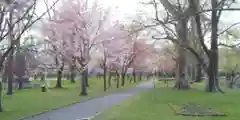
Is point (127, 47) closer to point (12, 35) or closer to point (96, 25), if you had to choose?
point (96, 25)

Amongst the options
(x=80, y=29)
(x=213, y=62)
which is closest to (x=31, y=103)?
(x=80, y=29)

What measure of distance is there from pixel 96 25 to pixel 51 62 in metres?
20.5

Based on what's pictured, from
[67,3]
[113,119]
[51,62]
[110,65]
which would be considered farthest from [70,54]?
[113,119]

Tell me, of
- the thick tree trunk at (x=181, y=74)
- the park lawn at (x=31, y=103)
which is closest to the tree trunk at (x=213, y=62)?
the thick tree trunk at (x=181, y=74)

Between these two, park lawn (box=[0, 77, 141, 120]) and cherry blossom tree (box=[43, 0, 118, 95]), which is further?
cherry blossom tree (box=[43, 0, 118, 95])

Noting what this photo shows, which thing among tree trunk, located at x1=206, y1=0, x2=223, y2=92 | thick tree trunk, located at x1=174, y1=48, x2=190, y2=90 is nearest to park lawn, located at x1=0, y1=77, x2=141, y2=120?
tree trunk, located at x1=206, y1=0, x2=223, y2=92

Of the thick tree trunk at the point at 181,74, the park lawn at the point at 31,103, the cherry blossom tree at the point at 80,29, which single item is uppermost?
the cherry blossom tree at the point at 80,29

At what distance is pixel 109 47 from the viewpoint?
4312 centimetres

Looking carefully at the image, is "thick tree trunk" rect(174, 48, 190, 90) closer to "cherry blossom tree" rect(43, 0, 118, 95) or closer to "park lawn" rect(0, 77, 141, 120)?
"cherry blossom tree" rect(43, 0, 118, 95)

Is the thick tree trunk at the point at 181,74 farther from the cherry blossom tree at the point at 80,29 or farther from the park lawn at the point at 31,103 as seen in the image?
the park lawn at the point at 31,103

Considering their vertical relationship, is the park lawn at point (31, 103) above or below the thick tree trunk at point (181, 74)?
below

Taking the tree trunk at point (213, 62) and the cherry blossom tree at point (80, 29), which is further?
the cherry blossom tree at point (80, 29)

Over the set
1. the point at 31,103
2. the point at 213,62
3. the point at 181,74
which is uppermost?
the point at 213,62

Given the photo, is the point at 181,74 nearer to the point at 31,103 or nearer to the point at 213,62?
the point at 213,62
